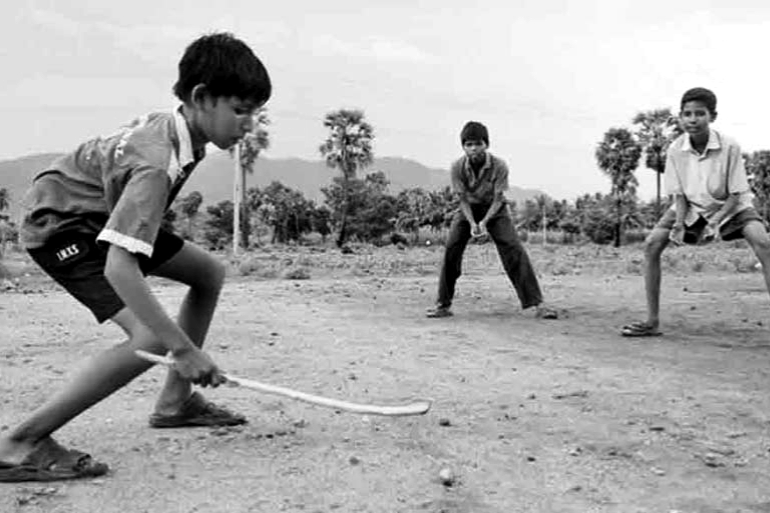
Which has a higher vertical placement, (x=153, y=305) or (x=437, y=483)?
(x=153, y=305)

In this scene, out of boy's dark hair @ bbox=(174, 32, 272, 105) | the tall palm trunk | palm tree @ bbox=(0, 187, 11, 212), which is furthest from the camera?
palm tree @ bbox=(0, 187, 11, 212)

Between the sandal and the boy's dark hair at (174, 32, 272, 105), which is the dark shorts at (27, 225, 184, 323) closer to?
the boy's dark hair at (174, 32, 272, 105)

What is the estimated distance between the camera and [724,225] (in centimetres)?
638

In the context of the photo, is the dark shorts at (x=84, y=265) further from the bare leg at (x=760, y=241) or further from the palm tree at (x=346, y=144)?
the palm tree at (x=346, y=144)

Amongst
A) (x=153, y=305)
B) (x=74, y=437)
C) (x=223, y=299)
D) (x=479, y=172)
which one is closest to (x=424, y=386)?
(x=74, y=437)

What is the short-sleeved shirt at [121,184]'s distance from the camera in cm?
297

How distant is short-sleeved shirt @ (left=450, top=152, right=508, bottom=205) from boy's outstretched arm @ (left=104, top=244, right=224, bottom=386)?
16.7 ft

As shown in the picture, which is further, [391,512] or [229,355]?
[229,355]

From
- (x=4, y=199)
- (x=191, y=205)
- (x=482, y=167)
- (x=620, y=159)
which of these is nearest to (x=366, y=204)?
(x=191, y=205)

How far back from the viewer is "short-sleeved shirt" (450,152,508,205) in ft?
26.1

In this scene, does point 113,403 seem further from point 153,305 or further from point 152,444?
point 153,305

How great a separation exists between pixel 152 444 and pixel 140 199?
115 centimetres

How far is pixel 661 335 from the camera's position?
260 inches

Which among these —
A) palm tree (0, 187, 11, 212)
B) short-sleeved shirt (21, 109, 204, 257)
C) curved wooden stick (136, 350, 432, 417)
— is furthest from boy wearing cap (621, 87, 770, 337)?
palm tree (0, 187, 11, 212)
